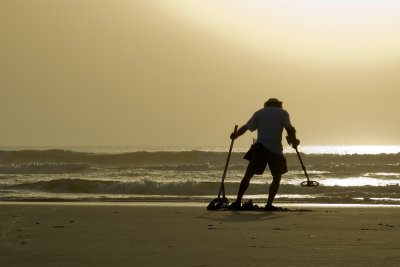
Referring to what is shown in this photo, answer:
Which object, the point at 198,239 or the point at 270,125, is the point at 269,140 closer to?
the point at 270,125

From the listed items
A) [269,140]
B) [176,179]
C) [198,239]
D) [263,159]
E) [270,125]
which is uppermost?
[270,125]

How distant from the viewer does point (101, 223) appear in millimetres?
9234

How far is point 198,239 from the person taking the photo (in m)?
7.47

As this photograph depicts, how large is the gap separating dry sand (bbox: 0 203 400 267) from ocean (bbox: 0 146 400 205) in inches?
215

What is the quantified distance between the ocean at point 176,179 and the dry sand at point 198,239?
18.0ft

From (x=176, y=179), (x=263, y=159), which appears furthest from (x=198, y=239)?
(x=176, y=179)

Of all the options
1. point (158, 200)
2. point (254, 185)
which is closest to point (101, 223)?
point (158, 200)

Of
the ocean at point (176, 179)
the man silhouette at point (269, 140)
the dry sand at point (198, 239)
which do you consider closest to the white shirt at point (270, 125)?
the man silhouette at point (269, 140)

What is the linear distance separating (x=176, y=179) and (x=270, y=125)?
16.0 meters

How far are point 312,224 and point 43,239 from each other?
3066mm

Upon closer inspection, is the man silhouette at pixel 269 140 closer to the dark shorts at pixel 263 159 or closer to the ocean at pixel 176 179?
the dark shorts at pixel 263 159

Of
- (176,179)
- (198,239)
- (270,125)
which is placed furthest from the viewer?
(176,179)

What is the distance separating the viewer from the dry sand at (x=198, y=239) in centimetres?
604

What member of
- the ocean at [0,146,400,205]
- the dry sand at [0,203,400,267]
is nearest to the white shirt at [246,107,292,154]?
the dry sand at [0,203,400,267]
